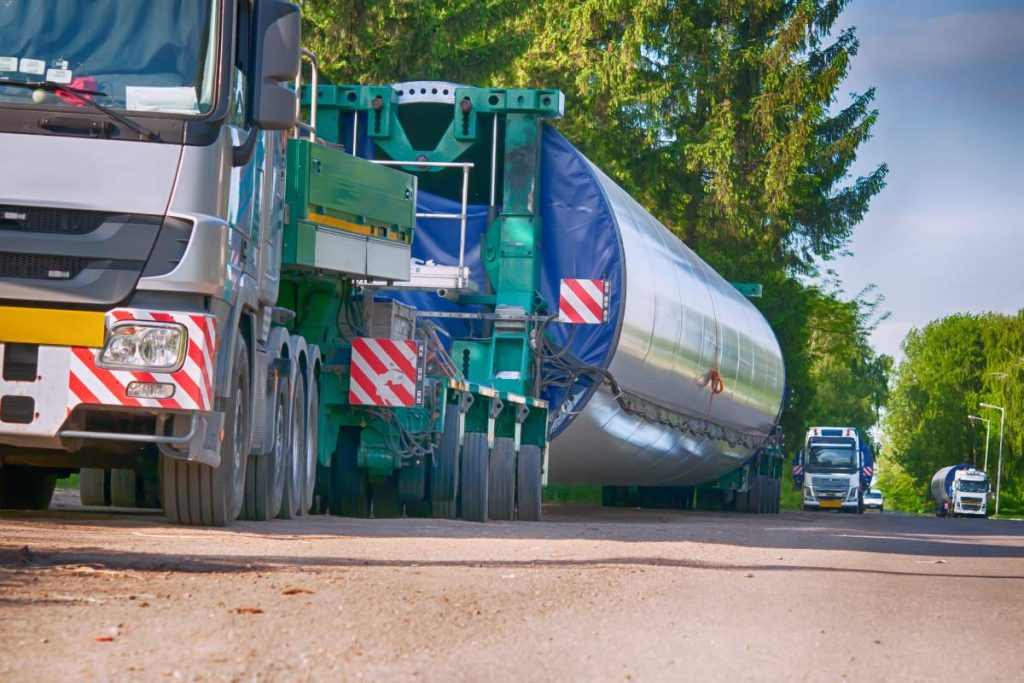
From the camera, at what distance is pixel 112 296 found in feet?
34.2

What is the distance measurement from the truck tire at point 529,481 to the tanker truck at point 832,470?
39816 mm

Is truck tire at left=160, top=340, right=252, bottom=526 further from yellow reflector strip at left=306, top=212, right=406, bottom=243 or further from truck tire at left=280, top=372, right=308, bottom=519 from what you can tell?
yellow reflector strip at left=306, top=212, right=406, bottom=243

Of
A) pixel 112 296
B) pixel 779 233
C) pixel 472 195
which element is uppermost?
pixel 779 233

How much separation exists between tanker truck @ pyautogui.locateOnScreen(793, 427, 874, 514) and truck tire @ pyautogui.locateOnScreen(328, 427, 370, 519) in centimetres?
4184

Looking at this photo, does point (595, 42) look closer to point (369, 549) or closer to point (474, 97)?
point (474, 97)

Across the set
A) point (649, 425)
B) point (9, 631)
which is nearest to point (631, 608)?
point (9, 631)

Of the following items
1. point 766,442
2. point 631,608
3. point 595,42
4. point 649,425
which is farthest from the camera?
point 595,42

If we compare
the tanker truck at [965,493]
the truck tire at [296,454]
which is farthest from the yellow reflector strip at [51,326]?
the tanker truck at [965,493]

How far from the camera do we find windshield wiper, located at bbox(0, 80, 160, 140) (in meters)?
10.4

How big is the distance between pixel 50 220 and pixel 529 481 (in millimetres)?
8622

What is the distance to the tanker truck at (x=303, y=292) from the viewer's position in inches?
410

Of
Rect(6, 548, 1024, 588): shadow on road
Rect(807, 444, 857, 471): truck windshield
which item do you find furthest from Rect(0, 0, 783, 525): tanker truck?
Rect(807, 444, 857, 471): truck windshield

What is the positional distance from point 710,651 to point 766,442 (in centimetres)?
2605

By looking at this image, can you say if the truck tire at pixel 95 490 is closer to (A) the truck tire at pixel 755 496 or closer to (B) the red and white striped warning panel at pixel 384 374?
(B) the red and white striped warning panel at pixel 384 374
